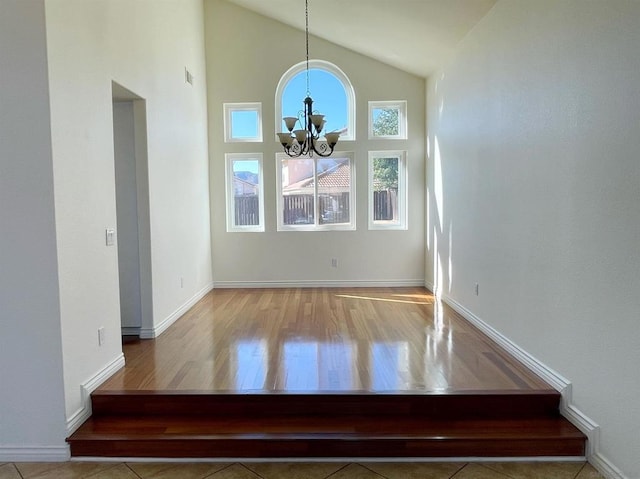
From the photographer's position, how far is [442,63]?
4.73 metres

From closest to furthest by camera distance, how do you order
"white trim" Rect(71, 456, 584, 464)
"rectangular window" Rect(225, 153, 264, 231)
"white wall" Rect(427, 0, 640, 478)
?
"white wall" Rect(427, 0, 640, 478), "white trim" Rect(71, 456, 584, 464), "rectangular window" Rect(225, 153, 264, 231)

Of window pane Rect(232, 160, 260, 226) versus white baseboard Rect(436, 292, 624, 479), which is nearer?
white baseboard Rect(436, 292, 624, 479)

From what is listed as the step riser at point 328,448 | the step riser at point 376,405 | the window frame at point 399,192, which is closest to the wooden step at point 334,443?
the step riser at point 328,448

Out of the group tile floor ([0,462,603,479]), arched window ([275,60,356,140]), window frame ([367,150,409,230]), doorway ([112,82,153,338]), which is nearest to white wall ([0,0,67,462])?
tile floor ([0,462,603,479])

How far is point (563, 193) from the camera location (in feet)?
Answer: 7.84

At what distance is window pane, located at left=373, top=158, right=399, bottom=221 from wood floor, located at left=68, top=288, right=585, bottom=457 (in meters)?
2.83

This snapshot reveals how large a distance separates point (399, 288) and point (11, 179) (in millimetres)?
4692

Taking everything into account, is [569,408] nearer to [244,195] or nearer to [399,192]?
[399,192]

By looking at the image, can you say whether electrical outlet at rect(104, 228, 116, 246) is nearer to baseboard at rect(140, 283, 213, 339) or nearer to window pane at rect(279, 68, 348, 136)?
baseboard at rect(140, 283, 213, 339)

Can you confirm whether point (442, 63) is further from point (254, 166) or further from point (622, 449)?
point (622, 449)

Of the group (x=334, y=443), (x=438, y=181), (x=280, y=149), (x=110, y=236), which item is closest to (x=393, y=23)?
(x=438, y=181)

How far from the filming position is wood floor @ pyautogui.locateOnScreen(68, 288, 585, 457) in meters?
2.19

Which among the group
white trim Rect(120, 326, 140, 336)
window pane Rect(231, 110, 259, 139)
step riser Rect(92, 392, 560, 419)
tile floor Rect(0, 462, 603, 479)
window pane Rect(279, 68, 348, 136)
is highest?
window pane Rect(279, 68, 348, 136)

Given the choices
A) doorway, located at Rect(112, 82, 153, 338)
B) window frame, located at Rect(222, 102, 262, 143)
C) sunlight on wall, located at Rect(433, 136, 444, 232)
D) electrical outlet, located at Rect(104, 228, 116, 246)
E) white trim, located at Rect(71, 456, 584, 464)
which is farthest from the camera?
window frame, located at Rect(222, 102, 262, 143)
